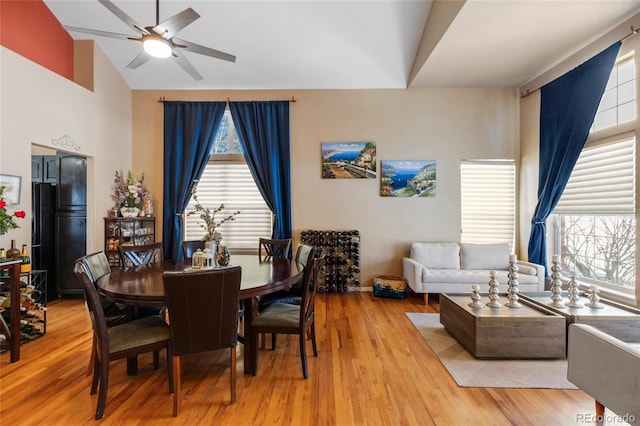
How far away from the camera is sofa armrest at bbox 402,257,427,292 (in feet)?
14.1

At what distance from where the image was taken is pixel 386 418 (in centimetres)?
192

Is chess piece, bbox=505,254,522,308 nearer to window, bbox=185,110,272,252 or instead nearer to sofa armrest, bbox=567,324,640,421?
sofa armrest, bbox=567,324,640,421

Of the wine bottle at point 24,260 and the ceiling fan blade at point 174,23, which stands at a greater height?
the ceiling fan blade at point 174,23

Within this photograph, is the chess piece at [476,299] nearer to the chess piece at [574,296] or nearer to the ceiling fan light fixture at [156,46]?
the chess piece at [574,296]

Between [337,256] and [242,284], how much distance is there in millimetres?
2764

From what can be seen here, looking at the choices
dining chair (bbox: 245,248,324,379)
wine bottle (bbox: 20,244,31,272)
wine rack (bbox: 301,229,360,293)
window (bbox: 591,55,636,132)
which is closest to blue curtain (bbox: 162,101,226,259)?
wine bottle (bbox: 20,244,31,272)

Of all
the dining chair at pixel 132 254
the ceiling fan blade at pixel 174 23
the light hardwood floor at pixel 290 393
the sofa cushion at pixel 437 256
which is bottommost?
the light hardwood floor at pixel 290 393

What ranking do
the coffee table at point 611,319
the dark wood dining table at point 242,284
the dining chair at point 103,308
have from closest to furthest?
the dark wood dining table at point 242,284, the dining chair at point 103,308, the coffee table at point 611,319

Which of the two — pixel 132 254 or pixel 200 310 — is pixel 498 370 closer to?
pixel 200 310

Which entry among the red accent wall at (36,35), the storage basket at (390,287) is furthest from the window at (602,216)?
the red accent wall at (36,35)

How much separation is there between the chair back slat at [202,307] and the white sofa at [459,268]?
3027 mm

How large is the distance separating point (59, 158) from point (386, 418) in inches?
201

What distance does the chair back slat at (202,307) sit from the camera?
1.84 metres

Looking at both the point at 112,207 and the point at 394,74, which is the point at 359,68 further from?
the point at 112,207
